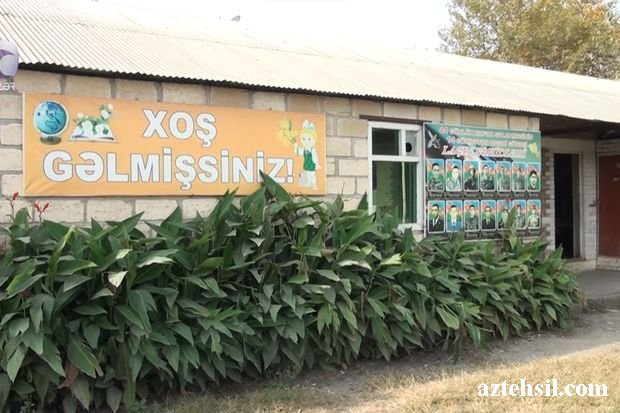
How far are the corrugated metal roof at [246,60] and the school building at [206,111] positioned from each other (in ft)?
0.10

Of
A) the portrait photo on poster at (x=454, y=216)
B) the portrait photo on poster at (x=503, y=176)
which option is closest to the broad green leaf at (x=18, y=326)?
the portrait photo on poster at (x=454, y=216)

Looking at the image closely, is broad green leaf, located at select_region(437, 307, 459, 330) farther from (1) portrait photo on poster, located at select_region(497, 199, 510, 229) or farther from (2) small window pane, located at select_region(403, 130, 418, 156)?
(1) portrait photo on poster, located at select_region(497, 199, 510, 229)

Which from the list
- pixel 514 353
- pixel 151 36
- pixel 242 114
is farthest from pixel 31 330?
pixel 514 353

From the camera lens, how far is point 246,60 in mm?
6793

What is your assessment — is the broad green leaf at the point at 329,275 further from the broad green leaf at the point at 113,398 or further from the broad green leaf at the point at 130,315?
the broad green leaf at the point at 113,398

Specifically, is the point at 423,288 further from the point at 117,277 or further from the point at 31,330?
the point at 31,330

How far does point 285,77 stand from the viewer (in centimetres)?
646

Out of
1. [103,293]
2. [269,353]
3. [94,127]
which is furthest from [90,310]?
[94,127]

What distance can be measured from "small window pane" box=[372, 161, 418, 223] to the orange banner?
1.02 m

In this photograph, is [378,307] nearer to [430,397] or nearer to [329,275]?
[329,275]

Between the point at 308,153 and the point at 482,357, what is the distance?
2652mm

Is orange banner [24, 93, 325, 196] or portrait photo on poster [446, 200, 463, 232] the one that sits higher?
orange banner [24, 93, 325, 196]

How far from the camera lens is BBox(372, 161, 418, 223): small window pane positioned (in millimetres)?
7332

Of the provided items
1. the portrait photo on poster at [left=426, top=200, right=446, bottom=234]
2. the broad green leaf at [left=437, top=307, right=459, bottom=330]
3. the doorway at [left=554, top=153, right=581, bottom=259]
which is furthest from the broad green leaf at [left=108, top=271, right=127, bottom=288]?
the doorway at [left=554, top=153, right=581, bottom=259]
